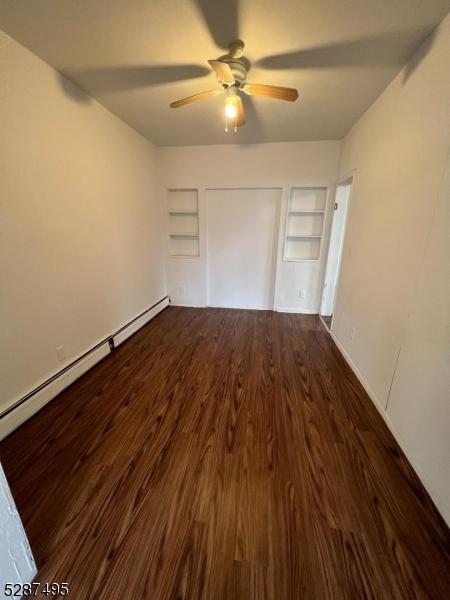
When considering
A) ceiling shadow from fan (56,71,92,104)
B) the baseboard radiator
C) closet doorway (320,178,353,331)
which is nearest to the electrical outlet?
the baseboard radiator

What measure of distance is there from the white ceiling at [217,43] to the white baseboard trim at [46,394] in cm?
233

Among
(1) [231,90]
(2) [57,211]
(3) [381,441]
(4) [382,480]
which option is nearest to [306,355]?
(3) [381,441]

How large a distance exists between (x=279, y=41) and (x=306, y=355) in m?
2.61

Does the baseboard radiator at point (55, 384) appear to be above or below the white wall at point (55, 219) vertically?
below

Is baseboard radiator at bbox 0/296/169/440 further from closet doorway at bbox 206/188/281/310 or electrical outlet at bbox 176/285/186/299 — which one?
closet doorway at bbox 206/188/281/310

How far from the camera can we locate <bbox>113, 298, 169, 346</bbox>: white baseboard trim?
275 cm

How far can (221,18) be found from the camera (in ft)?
4.35

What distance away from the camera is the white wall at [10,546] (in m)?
0.76

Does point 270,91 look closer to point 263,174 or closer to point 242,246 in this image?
point 263,174

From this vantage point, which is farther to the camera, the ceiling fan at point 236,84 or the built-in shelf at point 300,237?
the built-in shelf at point 300,237

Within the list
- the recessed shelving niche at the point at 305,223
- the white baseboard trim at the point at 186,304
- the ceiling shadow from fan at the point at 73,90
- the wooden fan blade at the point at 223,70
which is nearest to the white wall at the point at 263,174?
the recessed shelving niche at the point at 305,223

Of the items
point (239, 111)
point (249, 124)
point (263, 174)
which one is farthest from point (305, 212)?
point (239, 111)

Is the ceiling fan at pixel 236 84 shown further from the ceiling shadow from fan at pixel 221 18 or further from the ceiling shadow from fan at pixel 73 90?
the ceiling shadow from fan at pixel 73 90

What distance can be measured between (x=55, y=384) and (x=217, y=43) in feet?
9.04
